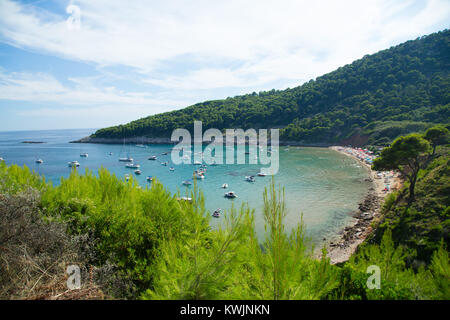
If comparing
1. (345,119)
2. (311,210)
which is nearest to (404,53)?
(345,119)

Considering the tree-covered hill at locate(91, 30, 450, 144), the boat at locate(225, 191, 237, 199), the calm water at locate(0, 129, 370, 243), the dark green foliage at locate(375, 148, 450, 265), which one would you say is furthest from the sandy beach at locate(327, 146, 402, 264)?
the tree-covered hill at locate(91, 30, 450, 144)

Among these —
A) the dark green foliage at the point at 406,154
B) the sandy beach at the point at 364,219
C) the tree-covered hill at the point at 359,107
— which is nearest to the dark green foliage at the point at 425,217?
the dark green foliage at the point at 406,154

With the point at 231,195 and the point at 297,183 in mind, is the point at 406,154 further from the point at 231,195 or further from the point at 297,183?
the point at 297,183

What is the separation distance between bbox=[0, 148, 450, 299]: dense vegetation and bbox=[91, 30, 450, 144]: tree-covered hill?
158 ft

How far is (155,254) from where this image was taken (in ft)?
18.5

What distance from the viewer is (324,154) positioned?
48969 mm

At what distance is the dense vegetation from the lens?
10.8ft

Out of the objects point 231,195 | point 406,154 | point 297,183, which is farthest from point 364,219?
point 231,195

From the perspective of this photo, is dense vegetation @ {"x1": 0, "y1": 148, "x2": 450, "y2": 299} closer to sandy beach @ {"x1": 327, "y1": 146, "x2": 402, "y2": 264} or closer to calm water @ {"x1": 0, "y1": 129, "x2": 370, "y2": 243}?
calm water @ {"x1": 0, "y1": 129, "x2": 370, "y2": 243}

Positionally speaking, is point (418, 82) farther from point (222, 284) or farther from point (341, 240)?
point (222, 284)

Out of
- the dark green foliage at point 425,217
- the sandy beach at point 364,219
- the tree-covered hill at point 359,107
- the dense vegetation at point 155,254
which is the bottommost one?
the sandy beach at point 364,219

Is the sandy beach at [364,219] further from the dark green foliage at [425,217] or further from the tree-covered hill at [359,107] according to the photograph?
the tree-covered hill at [359,107]

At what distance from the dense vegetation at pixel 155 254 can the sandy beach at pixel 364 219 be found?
27.7ft

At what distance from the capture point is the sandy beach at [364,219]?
14.8 meters
